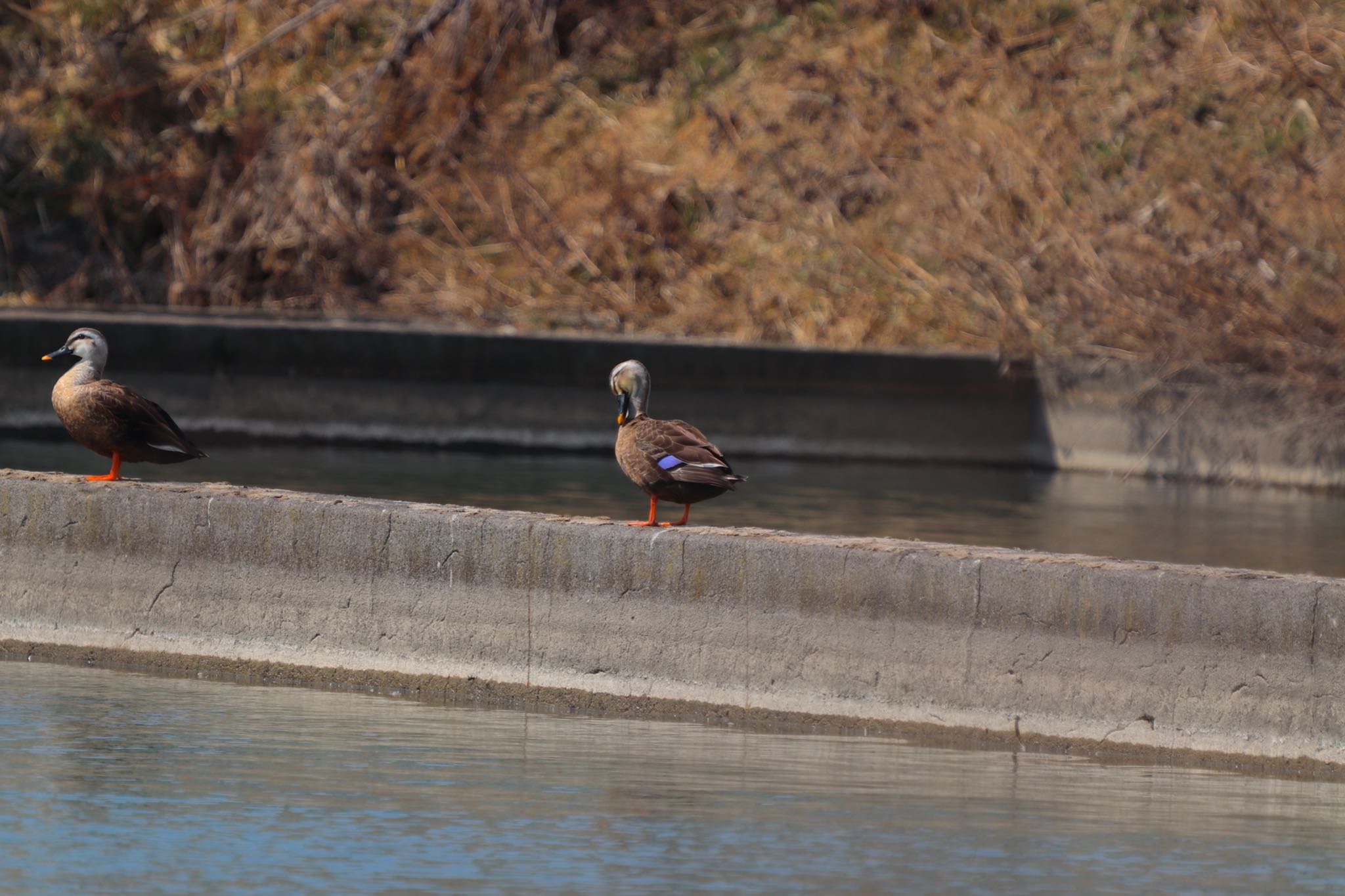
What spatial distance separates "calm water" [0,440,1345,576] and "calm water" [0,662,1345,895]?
20.1ft

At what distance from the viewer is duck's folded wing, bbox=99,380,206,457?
9258 mm

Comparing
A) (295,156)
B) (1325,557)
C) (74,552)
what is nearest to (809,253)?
(295,156)

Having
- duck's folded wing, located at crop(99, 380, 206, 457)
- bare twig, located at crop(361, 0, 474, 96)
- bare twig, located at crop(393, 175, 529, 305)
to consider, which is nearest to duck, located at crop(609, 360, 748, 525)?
duck's folded wing, located at crop(99, 380, 206, 457)

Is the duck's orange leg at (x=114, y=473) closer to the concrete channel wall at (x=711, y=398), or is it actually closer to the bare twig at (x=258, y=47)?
the concrete channel wall at (x=711, y=398)

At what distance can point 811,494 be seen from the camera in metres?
16.8

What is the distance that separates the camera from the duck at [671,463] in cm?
870

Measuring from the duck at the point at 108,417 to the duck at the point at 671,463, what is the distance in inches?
84.4

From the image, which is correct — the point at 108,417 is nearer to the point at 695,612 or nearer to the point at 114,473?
the point at 114,473

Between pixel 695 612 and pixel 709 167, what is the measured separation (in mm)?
19077

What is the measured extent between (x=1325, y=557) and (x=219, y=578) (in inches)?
325

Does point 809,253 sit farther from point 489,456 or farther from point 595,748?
point 595,748

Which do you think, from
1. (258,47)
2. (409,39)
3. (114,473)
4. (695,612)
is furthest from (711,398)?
(258,47)

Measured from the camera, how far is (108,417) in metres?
9.27

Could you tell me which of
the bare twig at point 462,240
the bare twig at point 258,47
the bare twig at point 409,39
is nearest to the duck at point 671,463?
the bare twig at point 462,240
